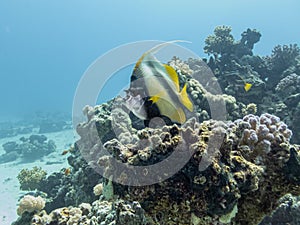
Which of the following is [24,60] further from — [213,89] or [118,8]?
[213,89]

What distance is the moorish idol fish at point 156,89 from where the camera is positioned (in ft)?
7.32

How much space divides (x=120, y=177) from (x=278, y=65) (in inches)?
442

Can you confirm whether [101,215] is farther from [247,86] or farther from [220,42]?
[220,42]

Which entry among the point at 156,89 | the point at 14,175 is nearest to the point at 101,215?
the point at 156,89

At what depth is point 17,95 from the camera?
89000mm

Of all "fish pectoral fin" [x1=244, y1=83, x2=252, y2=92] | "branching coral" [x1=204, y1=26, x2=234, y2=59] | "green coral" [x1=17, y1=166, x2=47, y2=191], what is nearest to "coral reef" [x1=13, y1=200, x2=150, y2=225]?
"green coral" [x1=17, y1=166, x2=47, y2=191]

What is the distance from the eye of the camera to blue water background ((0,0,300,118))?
467 ft

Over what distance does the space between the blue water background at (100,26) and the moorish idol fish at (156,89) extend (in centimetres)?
12662

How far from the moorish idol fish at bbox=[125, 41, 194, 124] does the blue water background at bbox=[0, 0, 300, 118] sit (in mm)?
126621

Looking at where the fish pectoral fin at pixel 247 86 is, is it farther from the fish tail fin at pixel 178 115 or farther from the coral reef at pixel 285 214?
the fish tail fin at pixel 178 115

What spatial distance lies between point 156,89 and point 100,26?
18525cm

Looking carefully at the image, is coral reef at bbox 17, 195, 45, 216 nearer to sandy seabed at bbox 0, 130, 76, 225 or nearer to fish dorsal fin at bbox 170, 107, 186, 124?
fish dorsal fin at bbox 170, 107, 186, 124

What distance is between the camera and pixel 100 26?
176375mm

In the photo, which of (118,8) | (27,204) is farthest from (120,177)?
(118,8)
